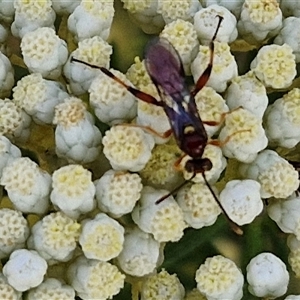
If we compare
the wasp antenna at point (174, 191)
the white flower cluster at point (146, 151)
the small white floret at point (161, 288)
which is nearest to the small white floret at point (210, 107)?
the white flower cluster at point (146, 151)

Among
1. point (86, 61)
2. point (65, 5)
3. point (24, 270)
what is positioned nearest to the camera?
point (24, 270)

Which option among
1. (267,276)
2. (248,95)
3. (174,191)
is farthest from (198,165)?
(267,276)

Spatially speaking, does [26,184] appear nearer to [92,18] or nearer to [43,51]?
[43,51]

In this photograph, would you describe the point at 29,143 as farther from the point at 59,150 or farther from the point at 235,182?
the point at 235,182

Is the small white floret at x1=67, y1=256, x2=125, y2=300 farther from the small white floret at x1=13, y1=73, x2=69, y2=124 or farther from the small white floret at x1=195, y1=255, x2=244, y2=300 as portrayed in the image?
the small white floret at x1=13, y1=73, x2=69, y2=124

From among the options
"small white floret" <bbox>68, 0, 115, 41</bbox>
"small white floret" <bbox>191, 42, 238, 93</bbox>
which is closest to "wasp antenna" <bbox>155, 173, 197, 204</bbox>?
"small white floret" <bbox>191, 42, 238, 93</bbox>

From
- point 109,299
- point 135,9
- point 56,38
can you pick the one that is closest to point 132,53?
point 135,9
